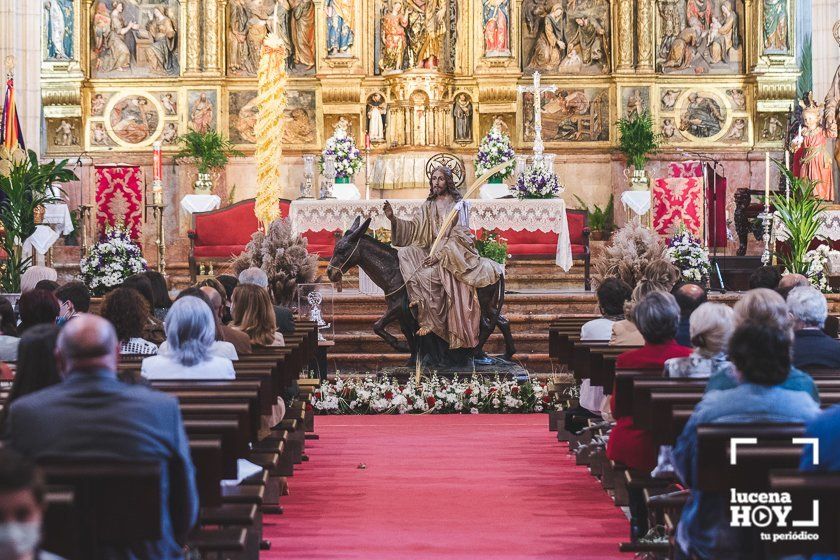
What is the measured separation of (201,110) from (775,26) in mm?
8759

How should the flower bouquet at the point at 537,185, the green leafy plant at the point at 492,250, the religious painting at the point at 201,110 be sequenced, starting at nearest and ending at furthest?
1. the green leafy plant at the point at 492,250
2. the flower bouquet at the point at 537,185
3. the religious painting at the point at 201,110

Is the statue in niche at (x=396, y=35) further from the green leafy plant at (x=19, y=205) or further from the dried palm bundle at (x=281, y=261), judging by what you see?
the dried palm bundle at (x=281, y=261)

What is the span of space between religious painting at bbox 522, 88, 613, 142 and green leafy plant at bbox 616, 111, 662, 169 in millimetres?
657

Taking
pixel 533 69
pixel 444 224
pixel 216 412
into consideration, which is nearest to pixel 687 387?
pixel 216 412

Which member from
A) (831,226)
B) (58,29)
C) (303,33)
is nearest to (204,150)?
(303,33)

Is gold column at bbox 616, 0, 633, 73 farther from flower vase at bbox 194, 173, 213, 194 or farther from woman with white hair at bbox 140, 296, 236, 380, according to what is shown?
woman with white hair at bbox 140, 296, 236, 380

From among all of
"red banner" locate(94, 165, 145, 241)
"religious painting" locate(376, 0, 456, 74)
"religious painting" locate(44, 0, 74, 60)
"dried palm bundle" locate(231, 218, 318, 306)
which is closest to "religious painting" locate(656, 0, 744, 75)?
"religious painting" locate(376, 0, 456, 74)

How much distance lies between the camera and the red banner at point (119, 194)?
65.9ft

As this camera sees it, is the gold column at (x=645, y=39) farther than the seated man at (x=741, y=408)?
Yes

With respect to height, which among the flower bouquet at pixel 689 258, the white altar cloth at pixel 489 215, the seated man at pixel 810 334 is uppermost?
the white altar cloth at pixel 489 215

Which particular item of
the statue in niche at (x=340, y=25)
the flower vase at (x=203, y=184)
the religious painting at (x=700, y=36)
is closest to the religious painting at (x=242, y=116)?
the flower vase at (x=203, y=184)

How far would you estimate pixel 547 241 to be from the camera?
19.0 metres

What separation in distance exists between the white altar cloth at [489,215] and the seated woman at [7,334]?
9.00 meters

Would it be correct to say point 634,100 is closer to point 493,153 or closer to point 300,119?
point 493,153
